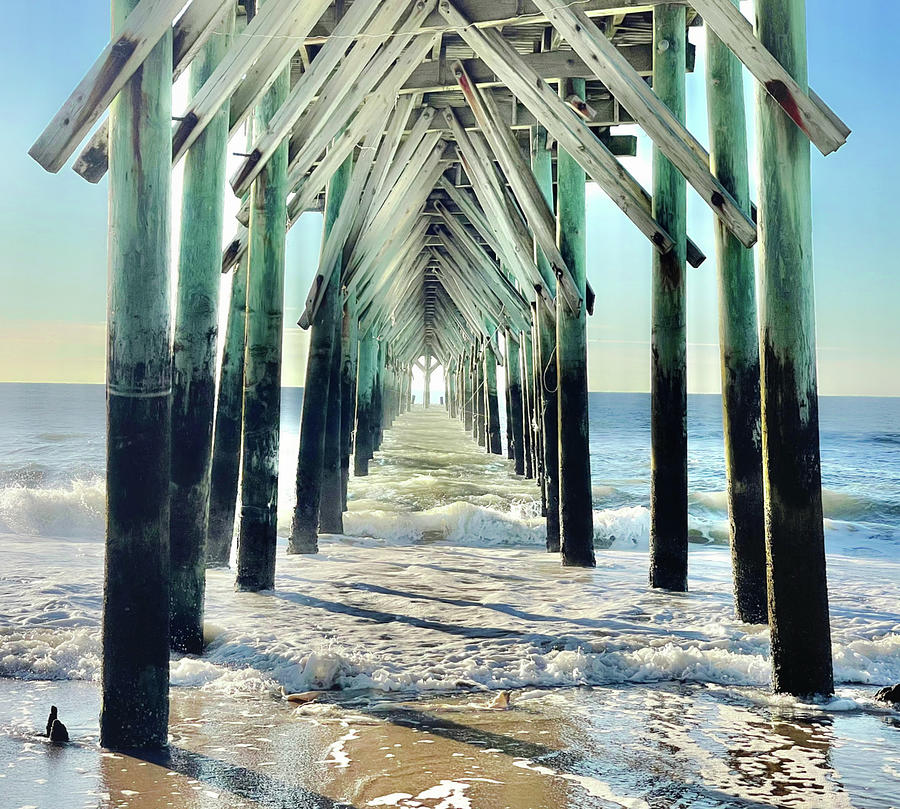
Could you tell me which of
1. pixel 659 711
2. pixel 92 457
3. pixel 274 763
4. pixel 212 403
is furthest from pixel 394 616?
pixel 92 457

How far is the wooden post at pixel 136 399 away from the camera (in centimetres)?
252

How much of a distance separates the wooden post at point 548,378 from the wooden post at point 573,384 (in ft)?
0.90

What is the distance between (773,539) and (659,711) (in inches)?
28.0

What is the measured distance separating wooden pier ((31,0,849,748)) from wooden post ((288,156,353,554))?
0.02m

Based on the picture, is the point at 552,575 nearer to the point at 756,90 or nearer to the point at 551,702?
the point at 551,702

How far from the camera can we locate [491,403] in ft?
59.8

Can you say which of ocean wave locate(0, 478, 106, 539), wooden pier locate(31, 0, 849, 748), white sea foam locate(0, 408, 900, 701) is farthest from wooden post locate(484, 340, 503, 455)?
A: white sea foam locate(0, 408, 900, 701)

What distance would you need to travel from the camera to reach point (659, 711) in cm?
308

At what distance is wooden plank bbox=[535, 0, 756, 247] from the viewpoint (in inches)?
155

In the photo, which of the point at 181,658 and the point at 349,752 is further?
the point at 181,658

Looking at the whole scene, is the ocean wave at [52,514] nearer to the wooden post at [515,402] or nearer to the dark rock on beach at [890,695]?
the wooden post at [515,402]

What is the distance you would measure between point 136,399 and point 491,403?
51.8ft

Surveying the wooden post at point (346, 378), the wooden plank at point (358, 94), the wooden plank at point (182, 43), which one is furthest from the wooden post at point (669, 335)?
the wooden post at point (346, 378)

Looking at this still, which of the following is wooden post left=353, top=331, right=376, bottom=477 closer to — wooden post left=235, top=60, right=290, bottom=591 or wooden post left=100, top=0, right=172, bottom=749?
wooden post left=235, top=60, right=290, bottom=591
